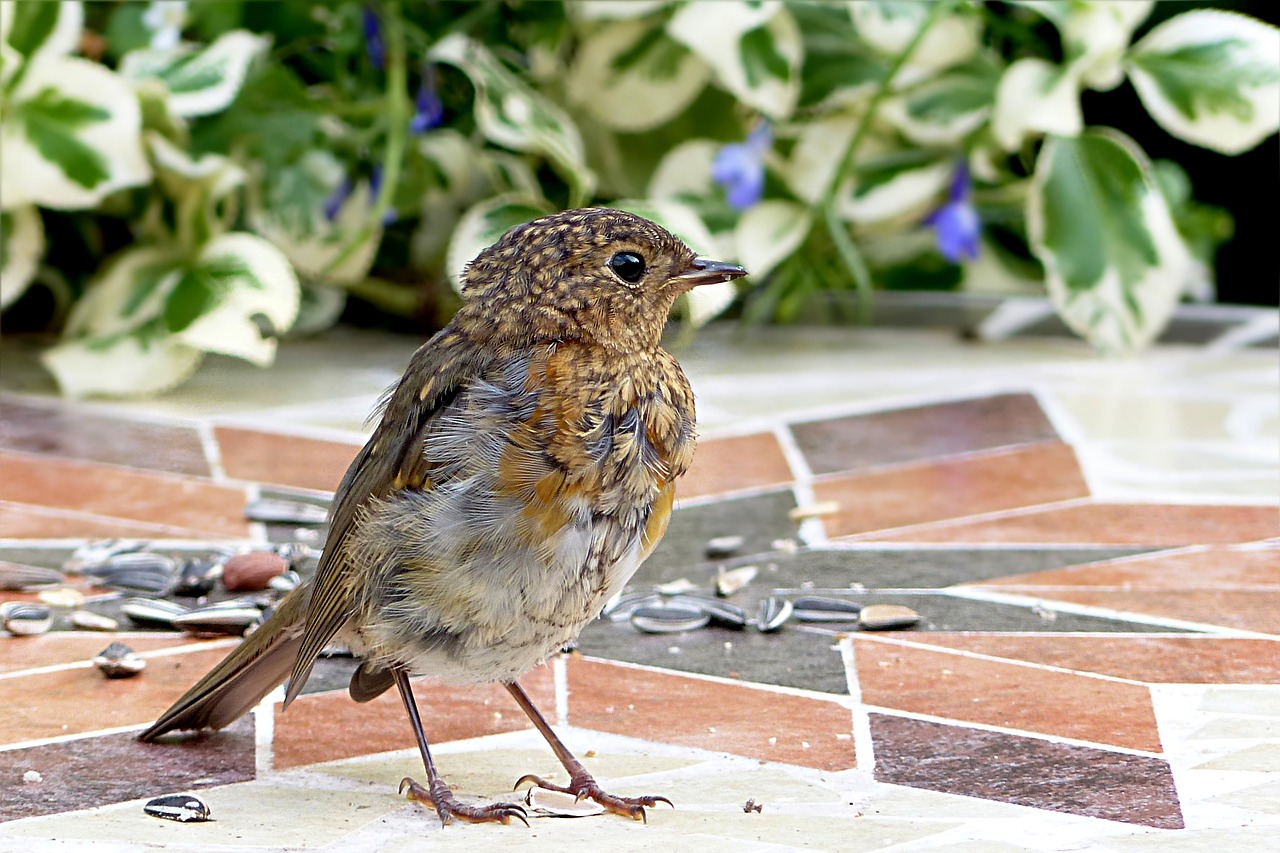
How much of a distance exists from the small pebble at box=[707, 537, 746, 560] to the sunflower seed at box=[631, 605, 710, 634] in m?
0.41

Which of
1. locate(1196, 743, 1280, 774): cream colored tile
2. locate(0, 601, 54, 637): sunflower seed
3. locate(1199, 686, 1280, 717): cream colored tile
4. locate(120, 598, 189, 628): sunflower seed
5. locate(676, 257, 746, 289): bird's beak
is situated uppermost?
locate(676, 257, 746, 289): bird's beak

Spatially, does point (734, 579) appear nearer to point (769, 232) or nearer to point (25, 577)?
point (25, 577)

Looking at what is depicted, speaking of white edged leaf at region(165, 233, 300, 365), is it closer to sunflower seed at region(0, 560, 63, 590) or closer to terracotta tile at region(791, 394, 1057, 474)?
sunflower seed at region(0, 560, 63, 590)

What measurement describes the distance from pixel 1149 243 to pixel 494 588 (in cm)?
305

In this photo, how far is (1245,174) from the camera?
6801mm

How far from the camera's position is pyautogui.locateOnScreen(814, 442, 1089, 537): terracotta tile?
3781 mm

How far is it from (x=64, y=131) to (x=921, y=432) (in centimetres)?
245

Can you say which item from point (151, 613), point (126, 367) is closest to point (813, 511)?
point (151, 613)

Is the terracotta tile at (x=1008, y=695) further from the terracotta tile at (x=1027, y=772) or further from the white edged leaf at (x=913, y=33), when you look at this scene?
the white edged leaf at (x=913, y=33)

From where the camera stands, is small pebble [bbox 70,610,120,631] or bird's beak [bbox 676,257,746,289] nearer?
bird's beak [bbox 676,257,746,289]

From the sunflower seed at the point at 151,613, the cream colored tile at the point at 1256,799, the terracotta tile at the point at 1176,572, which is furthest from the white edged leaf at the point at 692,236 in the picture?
the cream colored tile at the point at 1256,799

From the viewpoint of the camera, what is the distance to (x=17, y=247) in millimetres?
4652

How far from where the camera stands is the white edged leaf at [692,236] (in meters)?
4.55

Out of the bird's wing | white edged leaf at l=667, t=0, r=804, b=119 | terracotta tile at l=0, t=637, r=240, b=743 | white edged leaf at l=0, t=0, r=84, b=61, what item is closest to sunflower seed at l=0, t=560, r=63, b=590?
terracotta tile at l=0, t=637, r=240, b=743
